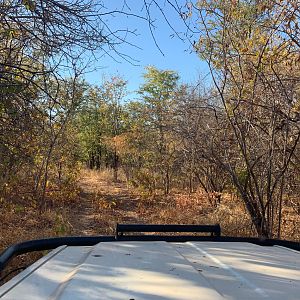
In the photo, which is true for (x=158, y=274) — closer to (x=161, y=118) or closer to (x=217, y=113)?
(x=217, y=113)

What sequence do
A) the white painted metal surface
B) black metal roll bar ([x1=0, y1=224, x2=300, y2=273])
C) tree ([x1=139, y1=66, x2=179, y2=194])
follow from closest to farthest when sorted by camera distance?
the white painted metal surface
black metal roll bar ([x1=0, y1=224, x2=300, y2=273])
tree ([x1=139, y1=66, x2=179, y2=194])

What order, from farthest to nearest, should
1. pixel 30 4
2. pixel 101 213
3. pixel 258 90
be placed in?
pixel 101 213 → pixel 258 90 → pixel 30 4

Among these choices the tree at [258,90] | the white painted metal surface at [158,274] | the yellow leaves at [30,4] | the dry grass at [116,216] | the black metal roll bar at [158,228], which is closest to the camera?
the white painted metal surface at [158,274]

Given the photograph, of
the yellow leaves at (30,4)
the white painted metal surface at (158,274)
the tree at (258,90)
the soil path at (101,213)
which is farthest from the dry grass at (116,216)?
the white painted metal surface at (158,274)

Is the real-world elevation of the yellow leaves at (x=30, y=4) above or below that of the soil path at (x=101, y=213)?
above

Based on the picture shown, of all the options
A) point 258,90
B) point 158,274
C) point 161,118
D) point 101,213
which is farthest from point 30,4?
point 161,118

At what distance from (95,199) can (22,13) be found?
362 inches

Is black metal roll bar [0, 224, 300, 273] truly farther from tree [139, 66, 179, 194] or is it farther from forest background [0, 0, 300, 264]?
tree [139, 66, 179, 194]

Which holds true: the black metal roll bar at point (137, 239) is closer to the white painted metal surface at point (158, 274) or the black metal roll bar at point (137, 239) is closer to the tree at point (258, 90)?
the white painted metal surface at point (158, 274)

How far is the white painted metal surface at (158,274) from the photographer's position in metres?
1.24

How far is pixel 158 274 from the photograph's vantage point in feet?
4.74

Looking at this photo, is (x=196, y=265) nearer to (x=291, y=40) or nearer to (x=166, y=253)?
(x=166, y=253)

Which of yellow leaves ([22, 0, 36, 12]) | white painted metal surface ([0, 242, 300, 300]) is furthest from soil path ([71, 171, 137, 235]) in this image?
white painted metal surface ([0, 242, 300, 300])

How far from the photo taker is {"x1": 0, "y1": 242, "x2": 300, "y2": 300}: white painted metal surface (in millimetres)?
1237
